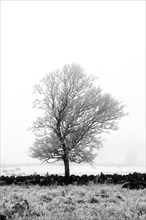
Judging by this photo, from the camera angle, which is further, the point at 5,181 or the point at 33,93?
the point at 33,93

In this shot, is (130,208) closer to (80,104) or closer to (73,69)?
(80,104)

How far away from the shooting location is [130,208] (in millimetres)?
10039

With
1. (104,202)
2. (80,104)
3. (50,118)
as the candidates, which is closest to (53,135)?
(50,118)

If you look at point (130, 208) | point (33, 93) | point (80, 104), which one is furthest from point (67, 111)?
point (130, 208)

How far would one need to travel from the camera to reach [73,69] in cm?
2155

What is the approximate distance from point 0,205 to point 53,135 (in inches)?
418

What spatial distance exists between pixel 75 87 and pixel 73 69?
133cm

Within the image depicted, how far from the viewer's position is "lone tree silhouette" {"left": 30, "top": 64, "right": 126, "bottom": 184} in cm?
2067

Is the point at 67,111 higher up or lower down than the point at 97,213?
higher up

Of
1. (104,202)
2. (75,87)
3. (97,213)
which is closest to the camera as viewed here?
(97,213)

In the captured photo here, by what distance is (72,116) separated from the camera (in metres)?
20.7

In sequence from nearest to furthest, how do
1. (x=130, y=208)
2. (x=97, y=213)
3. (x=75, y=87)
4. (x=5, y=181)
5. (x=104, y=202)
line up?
(x=97, y=213), (x=130, y=208), (x=104, y=202), (x=5, y=181), (x=75, y=87)

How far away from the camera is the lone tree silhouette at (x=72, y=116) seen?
67.8ft

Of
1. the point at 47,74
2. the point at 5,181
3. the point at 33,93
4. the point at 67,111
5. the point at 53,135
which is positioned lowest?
the point at 5,181
